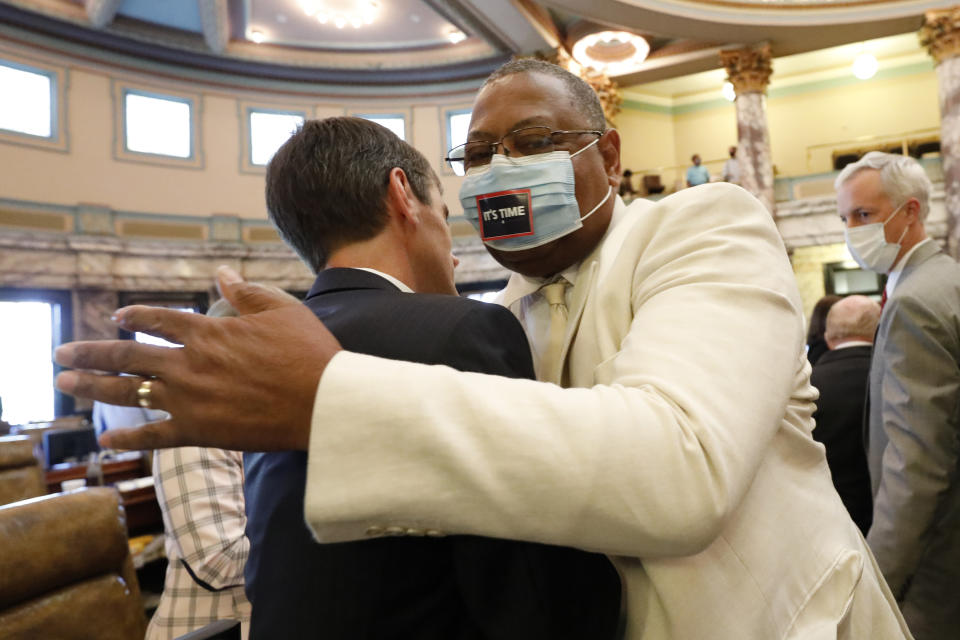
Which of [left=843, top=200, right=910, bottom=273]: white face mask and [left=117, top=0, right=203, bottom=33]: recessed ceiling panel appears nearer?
[left=843, top=200, right=910, bottom=273]: white face mask

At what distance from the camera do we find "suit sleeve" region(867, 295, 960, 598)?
2.27 m

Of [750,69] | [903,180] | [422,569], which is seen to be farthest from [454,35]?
[422,569]

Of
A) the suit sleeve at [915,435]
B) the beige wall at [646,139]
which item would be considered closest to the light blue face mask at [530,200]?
the suit sleeve at [915,435]

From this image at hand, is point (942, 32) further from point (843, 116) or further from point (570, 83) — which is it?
point (570, 83)

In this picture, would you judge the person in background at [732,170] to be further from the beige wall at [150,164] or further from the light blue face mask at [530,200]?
the light blue face mask at [530,200]

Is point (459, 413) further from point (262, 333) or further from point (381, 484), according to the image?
point (262, 333)

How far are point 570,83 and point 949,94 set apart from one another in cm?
1282

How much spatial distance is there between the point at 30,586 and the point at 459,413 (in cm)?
135

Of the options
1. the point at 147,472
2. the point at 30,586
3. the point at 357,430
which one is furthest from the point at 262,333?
the point at 147,472

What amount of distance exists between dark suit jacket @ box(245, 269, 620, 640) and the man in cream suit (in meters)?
0.12

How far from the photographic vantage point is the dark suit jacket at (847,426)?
10.7ft

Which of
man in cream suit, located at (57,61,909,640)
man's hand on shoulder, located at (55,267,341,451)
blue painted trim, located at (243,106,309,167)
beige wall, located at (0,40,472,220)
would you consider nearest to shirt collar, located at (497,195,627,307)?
man in cream suit, located at (57,61,909,640)

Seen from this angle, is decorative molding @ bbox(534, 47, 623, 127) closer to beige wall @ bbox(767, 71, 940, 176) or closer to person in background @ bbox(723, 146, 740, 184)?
person in background @ bbox(723, 146, 740, 184)

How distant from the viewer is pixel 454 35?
13.1 meters
